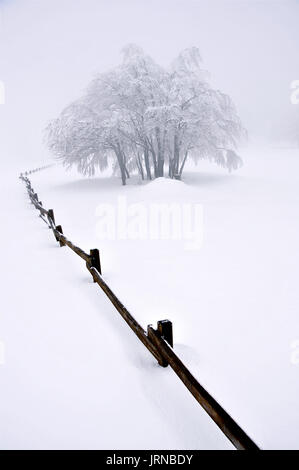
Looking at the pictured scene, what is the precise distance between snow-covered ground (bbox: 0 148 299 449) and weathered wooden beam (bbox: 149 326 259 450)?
47cm

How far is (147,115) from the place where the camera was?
17.5 metres

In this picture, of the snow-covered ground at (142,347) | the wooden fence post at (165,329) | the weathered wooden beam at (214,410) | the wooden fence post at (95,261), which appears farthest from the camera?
the wooden fence post at (95,261)

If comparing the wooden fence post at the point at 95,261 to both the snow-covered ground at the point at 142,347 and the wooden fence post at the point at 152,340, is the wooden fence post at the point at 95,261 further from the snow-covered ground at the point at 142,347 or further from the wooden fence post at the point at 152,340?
the wooden fence post at the point at 152,340

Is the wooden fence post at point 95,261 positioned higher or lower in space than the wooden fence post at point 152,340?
higher

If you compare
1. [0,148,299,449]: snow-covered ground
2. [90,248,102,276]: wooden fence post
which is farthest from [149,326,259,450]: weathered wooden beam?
[90,248,102,276]: wooden fence post

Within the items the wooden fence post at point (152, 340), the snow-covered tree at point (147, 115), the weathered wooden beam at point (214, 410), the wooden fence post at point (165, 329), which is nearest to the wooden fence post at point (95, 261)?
the wooden fence post at point (152, 340)

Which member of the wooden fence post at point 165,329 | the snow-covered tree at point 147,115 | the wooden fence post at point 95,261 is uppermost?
the snow-covered tree at point 147,115

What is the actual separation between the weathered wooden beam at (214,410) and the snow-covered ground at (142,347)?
47 cm

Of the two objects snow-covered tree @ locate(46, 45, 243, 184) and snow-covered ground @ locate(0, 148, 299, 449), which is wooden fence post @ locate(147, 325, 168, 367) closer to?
snow-covered ground @ locate(0, 148, 299, 449)

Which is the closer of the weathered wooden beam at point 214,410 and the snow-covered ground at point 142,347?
the weathered wooden beam at point 214,410

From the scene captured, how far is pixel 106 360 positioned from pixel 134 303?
4.70 feet

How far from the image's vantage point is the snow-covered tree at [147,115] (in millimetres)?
18062
